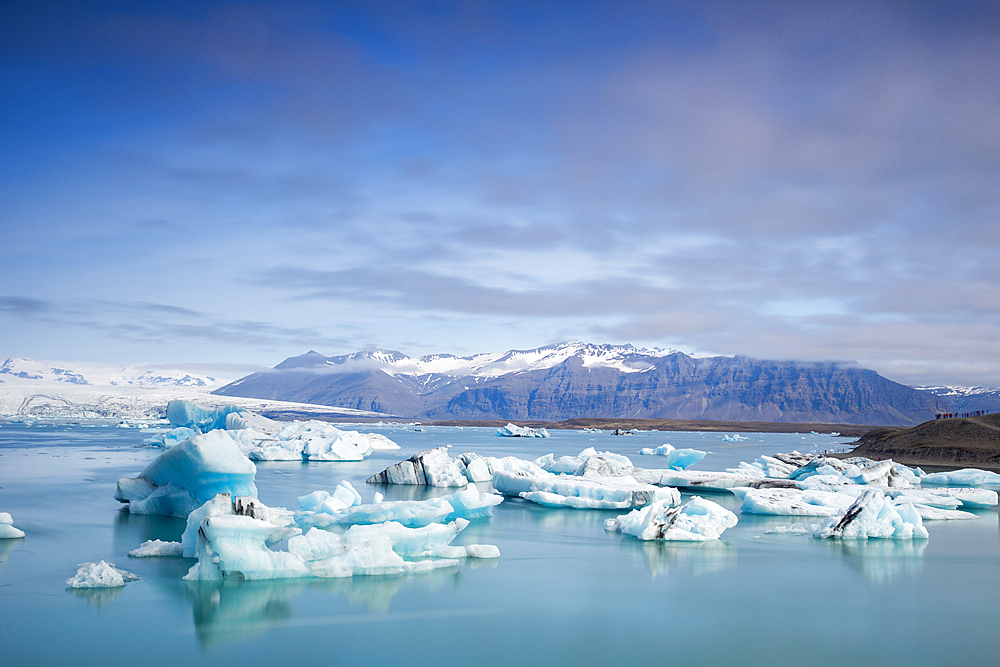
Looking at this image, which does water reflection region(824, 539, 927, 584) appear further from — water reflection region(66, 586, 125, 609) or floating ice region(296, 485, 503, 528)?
water reflection region(66, 586, 125, 609)

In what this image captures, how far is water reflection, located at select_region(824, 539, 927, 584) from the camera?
895 cm

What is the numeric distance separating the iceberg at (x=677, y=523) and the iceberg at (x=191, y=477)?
5743 millimetres

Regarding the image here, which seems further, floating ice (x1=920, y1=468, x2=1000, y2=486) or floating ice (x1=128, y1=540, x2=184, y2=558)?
floating ice (x1=920, y1=468, x2=1000, y2=486)

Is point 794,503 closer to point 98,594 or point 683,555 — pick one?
point 683,555

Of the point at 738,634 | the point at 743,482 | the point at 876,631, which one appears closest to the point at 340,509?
the point at 738,634

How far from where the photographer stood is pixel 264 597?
697cm

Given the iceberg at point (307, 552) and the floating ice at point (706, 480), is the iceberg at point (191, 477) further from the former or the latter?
the floating ice at point (706, 480)

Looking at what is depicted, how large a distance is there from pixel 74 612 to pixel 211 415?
29888 mm

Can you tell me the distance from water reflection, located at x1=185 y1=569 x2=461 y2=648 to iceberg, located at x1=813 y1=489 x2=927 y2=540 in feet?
21.4

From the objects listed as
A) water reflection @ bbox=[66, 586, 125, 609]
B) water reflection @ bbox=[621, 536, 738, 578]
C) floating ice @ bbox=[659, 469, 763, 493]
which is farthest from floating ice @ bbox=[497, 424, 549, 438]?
water reflection @ bbox=[66, 586, 125, 609]

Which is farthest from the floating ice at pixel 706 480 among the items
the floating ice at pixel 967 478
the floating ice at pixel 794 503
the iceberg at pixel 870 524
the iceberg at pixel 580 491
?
the floating ice at pixel 967 478

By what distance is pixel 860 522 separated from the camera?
11.3 metres

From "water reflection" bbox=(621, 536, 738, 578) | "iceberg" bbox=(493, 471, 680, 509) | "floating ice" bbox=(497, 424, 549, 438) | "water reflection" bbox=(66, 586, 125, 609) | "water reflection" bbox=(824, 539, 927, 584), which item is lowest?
"floating ice" bbox=(497, 424, 549, 438)

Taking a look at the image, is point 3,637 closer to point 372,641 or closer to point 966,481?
point 372,641
